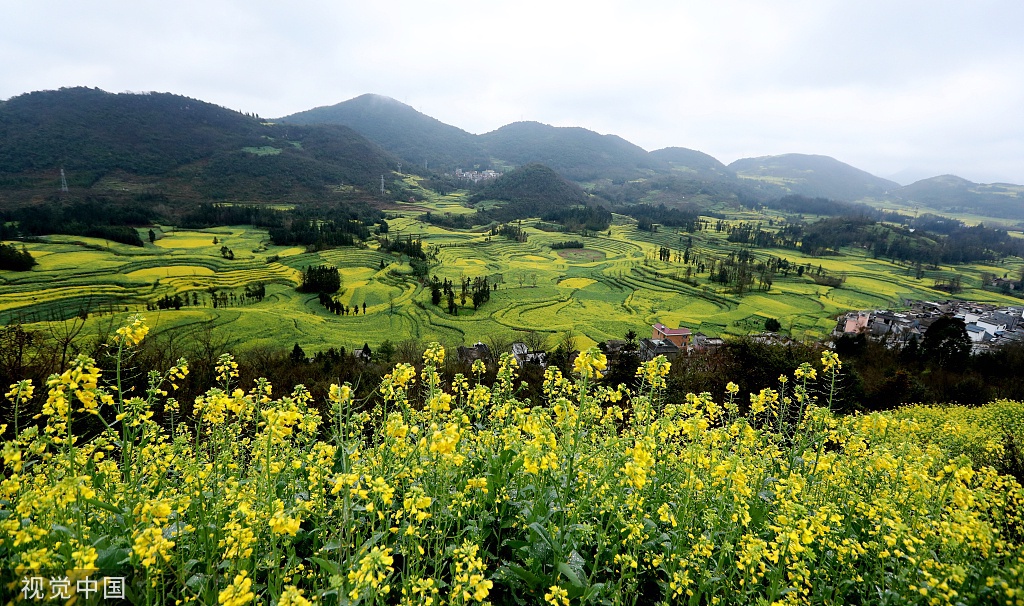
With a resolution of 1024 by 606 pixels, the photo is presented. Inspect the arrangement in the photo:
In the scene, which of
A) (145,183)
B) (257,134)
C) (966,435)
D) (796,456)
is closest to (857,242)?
(966,435)

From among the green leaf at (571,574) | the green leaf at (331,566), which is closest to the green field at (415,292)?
the green leaf at (331,566)

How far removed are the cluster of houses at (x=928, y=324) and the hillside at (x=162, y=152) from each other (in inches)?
5262

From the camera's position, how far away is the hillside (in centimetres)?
10700

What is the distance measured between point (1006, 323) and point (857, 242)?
7913 cm

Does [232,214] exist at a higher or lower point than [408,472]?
higher

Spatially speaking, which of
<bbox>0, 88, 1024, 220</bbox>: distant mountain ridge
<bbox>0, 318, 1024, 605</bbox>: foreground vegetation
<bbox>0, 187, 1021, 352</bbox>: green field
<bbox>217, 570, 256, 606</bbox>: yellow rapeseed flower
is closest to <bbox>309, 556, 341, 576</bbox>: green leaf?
<bbox>0, 318, 1024, 605</bbox>: foreground vegetation

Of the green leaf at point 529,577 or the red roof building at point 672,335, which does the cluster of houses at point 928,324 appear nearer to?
the red roof building at point 672,335

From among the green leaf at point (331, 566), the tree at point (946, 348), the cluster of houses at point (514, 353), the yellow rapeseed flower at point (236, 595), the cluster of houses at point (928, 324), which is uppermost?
the yellow rapeseed flower at point (236, 595)

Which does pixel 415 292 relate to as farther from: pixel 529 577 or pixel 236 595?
pixel 236 595

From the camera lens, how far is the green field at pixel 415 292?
140ft

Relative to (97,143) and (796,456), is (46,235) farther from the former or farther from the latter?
(796,456)

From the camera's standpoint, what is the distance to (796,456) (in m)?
6.16

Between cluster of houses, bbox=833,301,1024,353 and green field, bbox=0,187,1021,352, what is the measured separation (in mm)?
3728

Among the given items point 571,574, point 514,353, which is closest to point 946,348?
point 514,353
